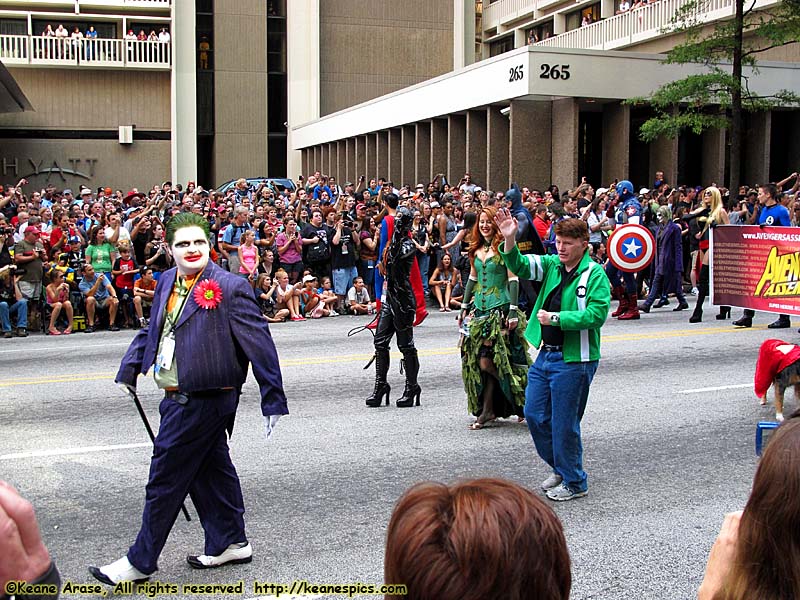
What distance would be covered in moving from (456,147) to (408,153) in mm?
4027

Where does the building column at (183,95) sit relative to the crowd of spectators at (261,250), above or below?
above

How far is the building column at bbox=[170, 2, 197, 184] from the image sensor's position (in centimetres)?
4419

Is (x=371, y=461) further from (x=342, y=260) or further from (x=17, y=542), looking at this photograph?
(x=342, y=260)

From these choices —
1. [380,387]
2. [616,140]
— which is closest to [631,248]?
[380,387]

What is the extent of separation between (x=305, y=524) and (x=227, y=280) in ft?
5.39

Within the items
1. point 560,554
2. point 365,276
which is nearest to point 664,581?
point 560,554

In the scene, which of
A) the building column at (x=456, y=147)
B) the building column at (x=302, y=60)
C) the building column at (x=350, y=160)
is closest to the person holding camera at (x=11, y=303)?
the building column at (x=456, y=147)

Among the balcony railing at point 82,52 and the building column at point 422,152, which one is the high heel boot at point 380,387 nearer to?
the building column at point 422,152

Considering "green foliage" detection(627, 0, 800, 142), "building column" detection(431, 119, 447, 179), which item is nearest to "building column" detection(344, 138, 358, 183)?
"building column" detection(431, 119, 447, 179)

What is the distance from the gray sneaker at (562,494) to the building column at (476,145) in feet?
80.2

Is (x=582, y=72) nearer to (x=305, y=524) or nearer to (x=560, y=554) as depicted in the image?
(x=305, y=524)

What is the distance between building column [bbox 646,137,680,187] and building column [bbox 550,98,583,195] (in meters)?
3.02

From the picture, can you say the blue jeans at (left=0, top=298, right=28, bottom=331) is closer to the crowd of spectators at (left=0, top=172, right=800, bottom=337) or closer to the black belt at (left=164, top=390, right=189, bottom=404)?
the crowd of spectators at (left=0, top=172, right=800, bottom=337)

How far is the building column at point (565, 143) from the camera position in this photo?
26811 millimetres
